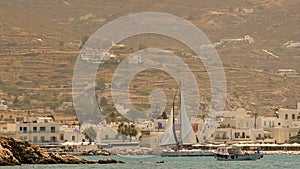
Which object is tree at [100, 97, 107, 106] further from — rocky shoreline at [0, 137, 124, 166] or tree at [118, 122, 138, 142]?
rocky shoreline at [0, 137, 124, 166]

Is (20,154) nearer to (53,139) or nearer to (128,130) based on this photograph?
(53,139)

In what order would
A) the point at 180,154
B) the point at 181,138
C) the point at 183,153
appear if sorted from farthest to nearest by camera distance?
the point at 181,138 → the point at 183,153 → the point at 180,154

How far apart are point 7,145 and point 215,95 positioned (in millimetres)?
123280

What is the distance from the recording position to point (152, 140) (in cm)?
13588

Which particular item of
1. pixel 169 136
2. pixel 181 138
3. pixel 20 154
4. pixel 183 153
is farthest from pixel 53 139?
pixel 20 154

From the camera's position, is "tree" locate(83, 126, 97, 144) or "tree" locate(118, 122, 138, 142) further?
"tree" locate(83, 126, 97, 144)

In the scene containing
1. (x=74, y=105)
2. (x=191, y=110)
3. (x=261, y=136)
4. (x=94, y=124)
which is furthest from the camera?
(x=74, y=105)

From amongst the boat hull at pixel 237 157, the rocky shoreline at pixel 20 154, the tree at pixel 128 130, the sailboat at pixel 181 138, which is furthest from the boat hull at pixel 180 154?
the rocky shoreline at pixel 20 154

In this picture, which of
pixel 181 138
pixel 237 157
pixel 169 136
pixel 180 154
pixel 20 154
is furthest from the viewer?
pixel 181 138

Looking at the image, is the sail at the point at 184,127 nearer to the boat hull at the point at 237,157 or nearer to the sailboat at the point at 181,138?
the sailboat at the point at 181,138

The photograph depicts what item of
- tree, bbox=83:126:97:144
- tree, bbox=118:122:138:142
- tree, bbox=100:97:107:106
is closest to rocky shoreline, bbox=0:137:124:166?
tree, bbox=118:122:138:142

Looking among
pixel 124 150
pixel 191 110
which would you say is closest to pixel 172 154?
pixel 124 150

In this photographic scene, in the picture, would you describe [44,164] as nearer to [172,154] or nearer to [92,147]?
[172,154]

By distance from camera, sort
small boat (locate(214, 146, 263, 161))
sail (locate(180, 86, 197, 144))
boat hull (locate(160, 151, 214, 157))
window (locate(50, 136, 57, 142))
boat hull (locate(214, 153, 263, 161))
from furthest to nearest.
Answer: window (locate(50, 136, 57, 142))
sail (locate(180, 86, 197, 144))
boat hull (locate(160, 151, 214, 157))
small boat (locate(214, 146, 263, 161))
boat hull (locate(214, 153, 263, 161))
